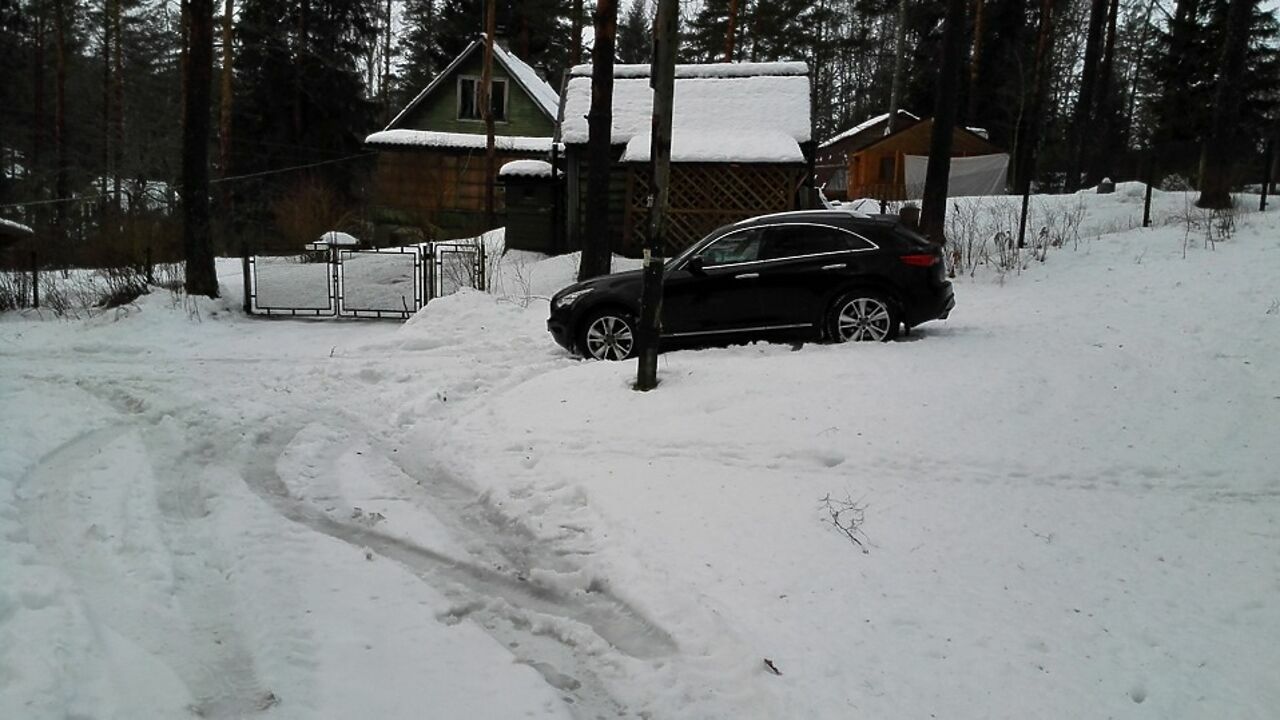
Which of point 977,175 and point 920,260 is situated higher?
point 977,175

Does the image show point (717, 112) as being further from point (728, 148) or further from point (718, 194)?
point (718, 194)

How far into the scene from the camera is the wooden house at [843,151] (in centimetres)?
3834

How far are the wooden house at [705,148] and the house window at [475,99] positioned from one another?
10.9 metres

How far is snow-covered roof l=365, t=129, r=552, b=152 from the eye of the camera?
101 ft

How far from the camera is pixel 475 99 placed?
32.8m

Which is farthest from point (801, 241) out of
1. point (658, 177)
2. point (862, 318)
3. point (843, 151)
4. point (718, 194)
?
point (843, 151)

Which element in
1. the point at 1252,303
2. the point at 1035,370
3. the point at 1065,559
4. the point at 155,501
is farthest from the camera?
the point at 1252,303

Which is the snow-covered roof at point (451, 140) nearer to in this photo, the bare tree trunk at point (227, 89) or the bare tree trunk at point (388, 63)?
the bare tree trunk at point (227, 89)

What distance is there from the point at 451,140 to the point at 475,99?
2.44m

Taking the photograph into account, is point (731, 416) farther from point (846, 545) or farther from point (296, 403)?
point (296, 403)

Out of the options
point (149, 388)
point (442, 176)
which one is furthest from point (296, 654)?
point (442, 176)

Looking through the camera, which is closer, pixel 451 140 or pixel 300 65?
pixel 451 140

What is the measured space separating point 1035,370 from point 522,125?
90.2ft

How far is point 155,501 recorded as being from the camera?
5.58 metres
